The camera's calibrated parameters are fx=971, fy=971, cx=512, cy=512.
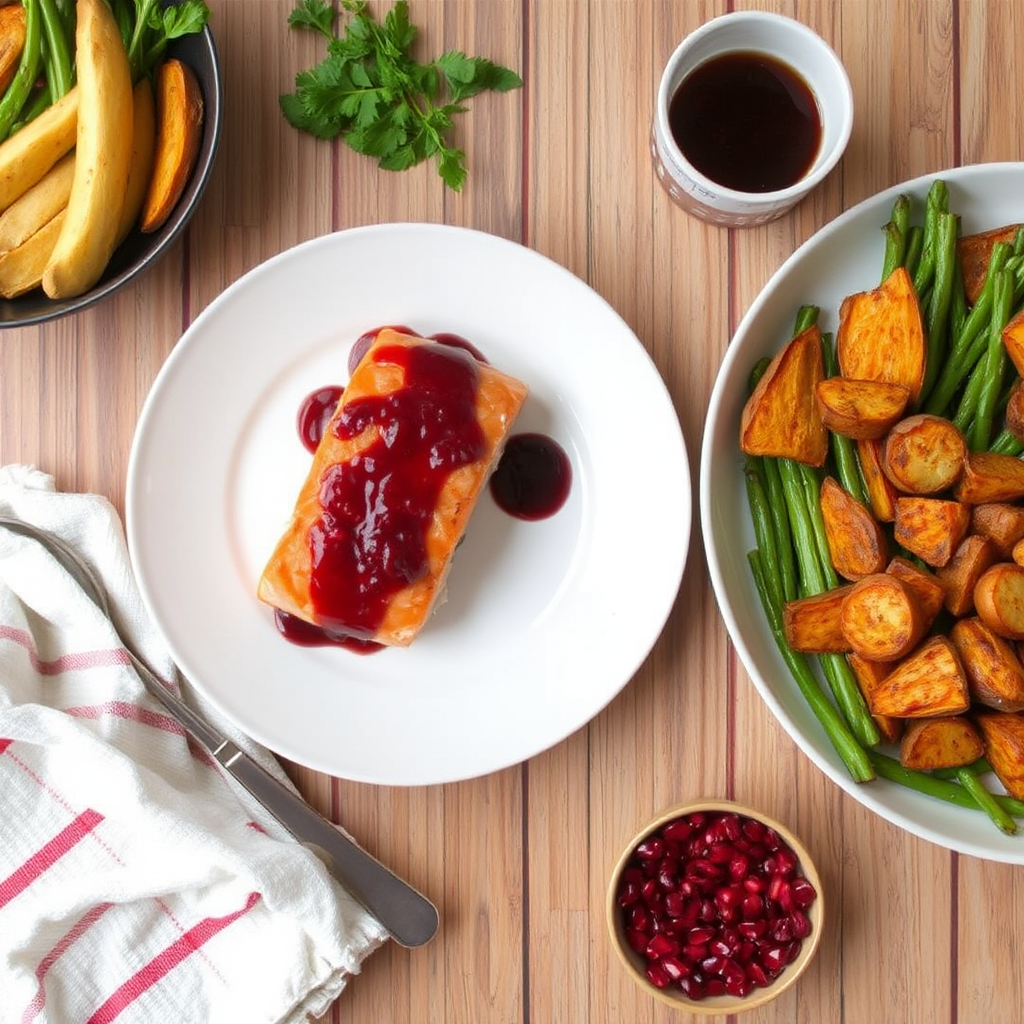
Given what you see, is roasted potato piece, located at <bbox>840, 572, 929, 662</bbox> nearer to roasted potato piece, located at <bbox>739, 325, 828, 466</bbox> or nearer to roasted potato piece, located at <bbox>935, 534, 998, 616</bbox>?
roasted potato piece, located at <bbox>935, 534, 998, 616</bbox>

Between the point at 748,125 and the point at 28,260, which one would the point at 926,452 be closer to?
the point at 748,125

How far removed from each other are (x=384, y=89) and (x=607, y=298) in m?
0.71

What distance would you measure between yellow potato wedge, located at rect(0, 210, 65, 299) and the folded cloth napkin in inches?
18.1

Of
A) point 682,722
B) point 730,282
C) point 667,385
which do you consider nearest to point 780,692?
point 682,722

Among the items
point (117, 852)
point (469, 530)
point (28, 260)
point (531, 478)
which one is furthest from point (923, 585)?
point (28, 260)

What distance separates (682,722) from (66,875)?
1463 mm

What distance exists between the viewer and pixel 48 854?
2215 mm

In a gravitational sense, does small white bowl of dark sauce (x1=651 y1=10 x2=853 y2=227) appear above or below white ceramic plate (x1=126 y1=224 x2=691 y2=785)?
above

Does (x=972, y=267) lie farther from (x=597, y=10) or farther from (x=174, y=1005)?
(x=174, y=1005)

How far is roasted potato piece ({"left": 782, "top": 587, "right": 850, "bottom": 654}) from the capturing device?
80.7 inches

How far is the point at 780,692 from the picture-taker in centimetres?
217

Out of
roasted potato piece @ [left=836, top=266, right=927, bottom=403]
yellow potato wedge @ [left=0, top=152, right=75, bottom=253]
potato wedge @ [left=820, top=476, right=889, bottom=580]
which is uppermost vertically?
yellow potato wedge @ [left=0, top=152, right=75, bottom=253]

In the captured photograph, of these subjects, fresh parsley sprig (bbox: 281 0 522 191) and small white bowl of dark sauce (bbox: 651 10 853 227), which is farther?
fresh parsley sprig (bbox: 281 0 522 191)

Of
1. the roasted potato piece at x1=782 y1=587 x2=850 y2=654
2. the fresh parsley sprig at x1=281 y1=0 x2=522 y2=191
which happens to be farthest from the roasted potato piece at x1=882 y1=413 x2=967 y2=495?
the fresh parsley sprig at x1=281 y1=0 x2=522 y2=191
